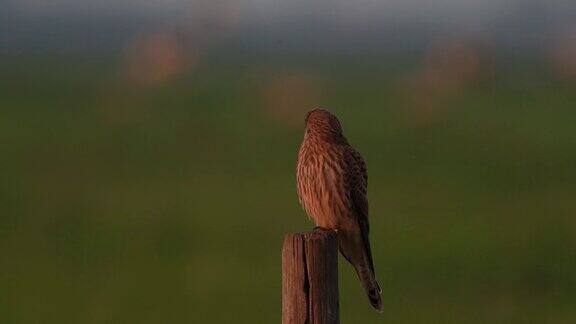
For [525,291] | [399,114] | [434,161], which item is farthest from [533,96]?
[525,291]

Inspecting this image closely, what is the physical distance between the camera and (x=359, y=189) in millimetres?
4957

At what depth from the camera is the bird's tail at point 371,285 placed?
4.51 metres

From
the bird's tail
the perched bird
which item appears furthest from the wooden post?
the perched bird

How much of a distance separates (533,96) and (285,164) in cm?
937

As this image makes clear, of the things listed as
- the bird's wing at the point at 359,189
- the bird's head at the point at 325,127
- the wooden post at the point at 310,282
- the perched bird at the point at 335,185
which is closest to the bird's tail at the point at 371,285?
the perched bird at the point at 335,185

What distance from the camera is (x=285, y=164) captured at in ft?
57.0

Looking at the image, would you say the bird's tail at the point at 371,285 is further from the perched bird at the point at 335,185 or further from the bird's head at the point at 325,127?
the bird's head at the point at 325,127

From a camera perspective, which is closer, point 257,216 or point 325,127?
point 325,127

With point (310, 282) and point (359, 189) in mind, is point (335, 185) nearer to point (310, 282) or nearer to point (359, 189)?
point (359, 189)

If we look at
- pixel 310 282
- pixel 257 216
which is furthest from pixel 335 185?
pixel 257 216

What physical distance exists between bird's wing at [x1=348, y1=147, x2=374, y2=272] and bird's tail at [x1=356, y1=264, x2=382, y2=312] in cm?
11

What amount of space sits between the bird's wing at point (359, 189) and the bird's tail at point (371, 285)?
0.11m

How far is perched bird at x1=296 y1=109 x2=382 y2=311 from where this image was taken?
4859 mm

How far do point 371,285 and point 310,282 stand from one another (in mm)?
1312
